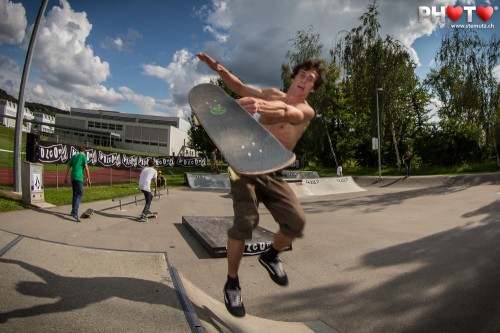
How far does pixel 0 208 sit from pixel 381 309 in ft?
30.8

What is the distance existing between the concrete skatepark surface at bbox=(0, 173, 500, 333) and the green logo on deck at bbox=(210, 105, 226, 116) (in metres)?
1.71

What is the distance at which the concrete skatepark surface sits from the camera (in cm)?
250

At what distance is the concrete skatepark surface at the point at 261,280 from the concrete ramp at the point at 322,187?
8.58 meters

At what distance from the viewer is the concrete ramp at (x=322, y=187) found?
15891mm

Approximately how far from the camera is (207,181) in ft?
60.0

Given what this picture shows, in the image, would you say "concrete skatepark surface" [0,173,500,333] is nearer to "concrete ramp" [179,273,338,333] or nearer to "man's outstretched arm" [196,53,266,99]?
"concrete ramp" [179,273,338,333]

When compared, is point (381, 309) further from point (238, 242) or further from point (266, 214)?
point (266, 214)

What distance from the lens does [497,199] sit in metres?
10.5

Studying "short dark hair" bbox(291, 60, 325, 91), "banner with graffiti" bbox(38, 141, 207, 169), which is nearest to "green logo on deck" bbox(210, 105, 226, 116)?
"short dark hair" bbox(291, 60, 325, 91)

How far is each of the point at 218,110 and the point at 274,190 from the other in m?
0.84

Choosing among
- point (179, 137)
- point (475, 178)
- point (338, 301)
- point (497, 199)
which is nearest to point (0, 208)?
point (338, 301)

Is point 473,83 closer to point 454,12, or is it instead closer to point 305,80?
point 454,12

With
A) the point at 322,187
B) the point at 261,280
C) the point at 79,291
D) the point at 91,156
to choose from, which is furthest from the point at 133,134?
the point at 79,291

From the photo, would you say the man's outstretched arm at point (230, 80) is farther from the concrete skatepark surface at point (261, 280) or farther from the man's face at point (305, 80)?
the concrete skatepark surface at point (261, 280)
